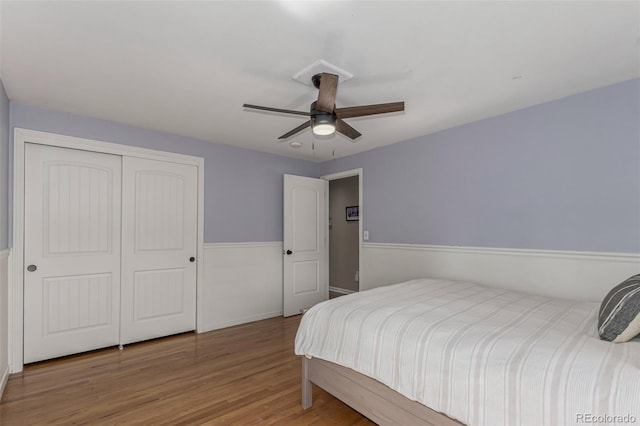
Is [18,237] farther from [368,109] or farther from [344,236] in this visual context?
[344,236]

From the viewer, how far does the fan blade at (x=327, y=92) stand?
171 centimetres

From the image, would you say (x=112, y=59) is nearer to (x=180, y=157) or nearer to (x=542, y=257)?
(x=180, y=157)

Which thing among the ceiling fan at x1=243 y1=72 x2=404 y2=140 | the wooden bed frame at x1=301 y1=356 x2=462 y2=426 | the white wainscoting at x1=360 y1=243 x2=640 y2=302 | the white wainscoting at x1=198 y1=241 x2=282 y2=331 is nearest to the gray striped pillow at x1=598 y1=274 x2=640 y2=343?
the wooden bed frame at x1=301 y1=356 x2=462 y2=426

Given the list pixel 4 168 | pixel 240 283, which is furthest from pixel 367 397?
pixel 4 168

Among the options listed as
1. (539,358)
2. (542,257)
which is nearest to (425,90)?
(542,257)

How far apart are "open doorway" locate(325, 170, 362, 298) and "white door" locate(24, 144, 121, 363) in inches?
137

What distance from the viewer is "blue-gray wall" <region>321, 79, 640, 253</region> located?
7.66ft

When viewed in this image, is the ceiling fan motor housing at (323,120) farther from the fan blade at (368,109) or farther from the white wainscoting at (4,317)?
the white wainscoting at (4,317)

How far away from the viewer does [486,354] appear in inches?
53.5

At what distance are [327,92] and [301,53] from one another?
0.33 m

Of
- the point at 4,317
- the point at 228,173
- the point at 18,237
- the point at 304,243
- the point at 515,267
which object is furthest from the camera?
the point at 304,243

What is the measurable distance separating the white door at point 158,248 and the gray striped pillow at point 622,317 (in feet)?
12.0

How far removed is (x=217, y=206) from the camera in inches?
154

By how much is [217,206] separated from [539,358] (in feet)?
11.5
